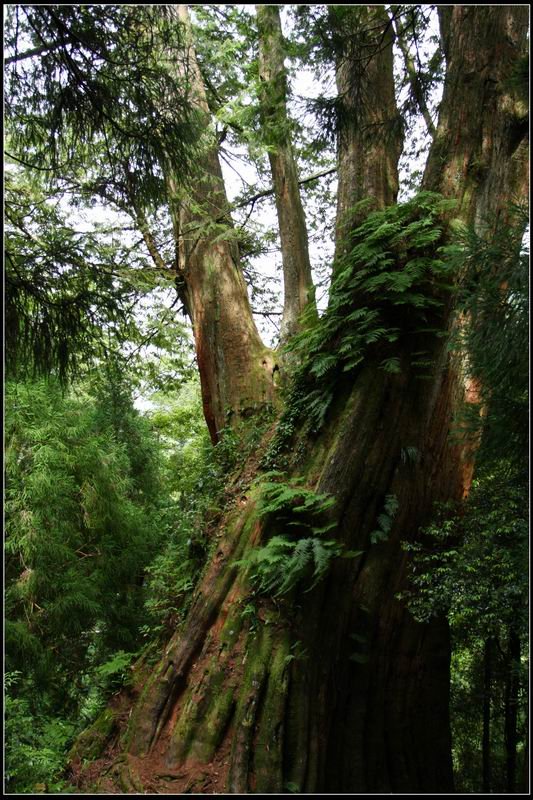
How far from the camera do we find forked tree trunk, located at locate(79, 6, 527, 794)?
431 cm

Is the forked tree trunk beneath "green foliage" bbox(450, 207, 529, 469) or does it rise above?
beneath

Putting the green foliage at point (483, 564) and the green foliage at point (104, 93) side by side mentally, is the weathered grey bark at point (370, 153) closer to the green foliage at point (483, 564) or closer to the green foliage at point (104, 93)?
the green foliage at point (104, 93)

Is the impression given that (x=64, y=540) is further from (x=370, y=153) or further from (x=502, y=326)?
(x=502, y=326)

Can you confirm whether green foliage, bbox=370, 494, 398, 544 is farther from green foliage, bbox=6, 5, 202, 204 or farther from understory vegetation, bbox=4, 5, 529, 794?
green foliage, bbox=6, 5, 202, 204

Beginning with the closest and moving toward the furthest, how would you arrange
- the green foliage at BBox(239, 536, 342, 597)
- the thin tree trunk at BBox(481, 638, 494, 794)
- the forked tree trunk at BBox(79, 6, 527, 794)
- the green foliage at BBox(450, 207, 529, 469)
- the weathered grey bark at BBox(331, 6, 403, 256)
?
the green foliage at BBox(450, 207, 529, 469) < the green foliage at BBox(239, 536, 342, 597) < the forked tree trunk at BBox(79, 6, 527, 794) < the weathered grey bark at BBox(331, 6, 403, 256) < the thin tree trunk at BBox(481, 638, 494, 794)

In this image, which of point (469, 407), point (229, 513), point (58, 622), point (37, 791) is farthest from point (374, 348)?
point (58, 622)

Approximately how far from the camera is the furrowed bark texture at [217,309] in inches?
296

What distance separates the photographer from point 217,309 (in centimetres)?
791

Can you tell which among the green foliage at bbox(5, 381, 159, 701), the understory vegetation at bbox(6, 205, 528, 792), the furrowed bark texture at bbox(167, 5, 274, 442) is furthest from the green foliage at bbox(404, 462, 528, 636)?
the green foliage at bbox(5, 381, 159, 701)

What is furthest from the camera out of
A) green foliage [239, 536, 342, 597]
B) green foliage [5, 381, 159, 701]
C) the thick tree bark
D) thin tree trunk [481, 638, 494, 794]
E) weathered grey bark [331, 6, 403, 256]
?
green foliage [5, 381, 159, 701]

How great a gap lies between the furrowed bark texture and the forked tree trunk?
2352 millimetres

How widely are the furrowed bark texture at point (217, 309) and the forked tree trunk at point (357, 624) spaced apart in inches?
92.6

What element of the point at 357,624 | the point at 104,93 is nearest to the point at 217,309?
the point at 104,93

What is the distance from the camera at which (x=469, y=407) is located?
3.80 m
